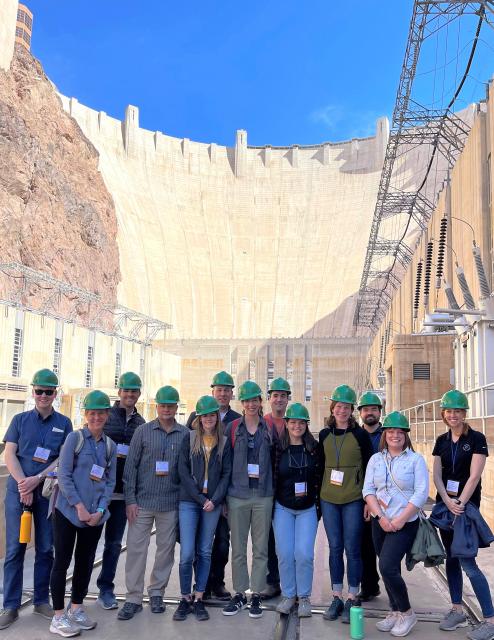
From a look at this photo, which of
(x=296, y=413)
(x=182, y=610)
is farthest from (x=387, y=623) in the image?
(x=296, y=413)

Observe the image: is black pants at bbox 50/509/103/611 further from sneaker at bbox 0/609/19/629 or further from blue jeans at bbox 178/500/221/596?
blue jeans at bbox 178/500/221/596

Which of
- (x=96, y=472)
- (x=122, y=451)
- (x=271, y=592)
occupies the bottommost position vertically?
(x=271, y=592)

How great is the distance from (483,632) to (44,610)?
109 inches

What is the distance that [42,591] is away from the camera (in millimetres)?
3959

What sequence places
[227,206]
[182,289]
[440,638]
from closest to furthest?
[440,638] → [182,289] → [227,206]

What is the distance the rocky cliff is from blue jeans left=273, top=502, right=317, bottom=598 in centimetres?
2839

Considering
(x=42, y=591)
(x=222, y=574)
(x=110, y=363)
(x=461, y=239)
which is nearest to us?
(x=42, y=591)

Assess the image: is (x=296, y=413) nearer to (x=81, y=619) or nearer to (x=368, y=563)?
(x=368, y=563)

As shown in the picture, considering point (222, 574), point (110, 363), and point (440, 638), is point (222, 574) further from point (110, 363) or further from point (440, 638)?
point (110, 363)

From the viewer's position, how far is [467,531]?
376 centimetres

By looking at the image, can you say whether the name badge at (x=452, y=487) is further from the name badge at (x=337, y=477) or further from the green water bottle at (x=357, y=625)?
the green water bottle at (x=357, y=625)

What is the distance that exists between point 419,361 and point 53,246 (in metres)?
27.9

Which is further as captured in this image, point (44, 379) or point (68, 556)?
point (44, 379)

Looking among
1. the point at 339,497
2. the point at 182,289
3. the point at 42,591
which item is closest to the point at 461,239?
the point at 339,497
